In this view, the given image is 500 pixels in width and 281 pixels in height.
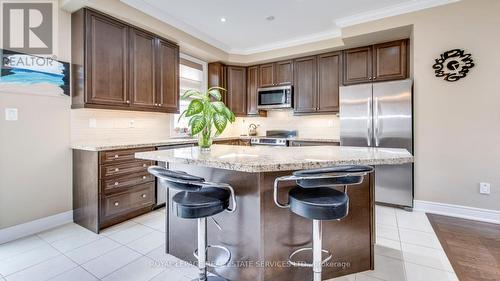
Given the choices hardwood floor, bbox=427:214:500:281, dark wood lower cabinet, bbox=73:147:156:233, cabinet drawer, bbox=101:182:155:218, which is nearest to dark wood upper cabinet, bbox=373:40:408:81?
hardwood floor, bbox=427:214:500:281

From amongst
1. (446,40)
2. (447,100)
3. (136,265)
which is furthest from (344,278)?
(446,40)

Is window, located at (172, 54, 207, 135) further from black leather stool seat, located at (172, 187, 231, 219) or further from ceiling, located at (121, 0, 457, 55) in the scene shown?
black leather stool seat, located at (172, 187, 231, 219)

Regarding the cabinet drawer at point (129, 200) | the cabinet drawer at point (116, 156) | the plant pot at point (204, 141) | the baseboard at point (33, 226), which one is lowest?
the baseboard at point (33, 226)

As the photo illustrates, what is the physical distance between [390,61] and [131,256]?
167 inches

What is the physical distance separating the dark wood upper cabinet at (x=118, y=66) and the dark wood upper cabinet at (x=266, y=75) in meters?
1.86

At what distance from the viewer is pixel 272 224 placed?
60.1 inches

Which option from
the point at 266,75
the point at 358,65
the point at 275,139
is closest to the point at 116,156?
the point at 275,139

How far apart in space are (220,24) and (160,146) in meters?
2.13

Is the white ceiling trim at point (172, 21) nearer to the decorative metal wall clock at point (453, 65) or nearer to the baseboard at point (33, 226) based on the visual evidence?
the baseboard at point (33, 226)

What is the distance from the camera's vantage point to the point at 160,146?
3.10 meters

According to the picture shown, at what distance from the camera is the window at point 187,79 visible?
4.25 m

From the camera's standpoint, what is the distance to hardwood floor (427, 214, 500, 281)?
70.9 inches

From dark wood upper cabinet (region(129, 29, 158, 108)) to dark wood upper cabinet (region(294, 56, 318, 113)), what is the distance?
256cm

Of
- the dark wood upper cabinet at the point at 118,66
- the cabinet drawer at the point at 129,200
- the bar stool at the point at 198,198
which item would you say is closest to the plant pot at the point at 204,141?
the bar stool at the point at 198,198
